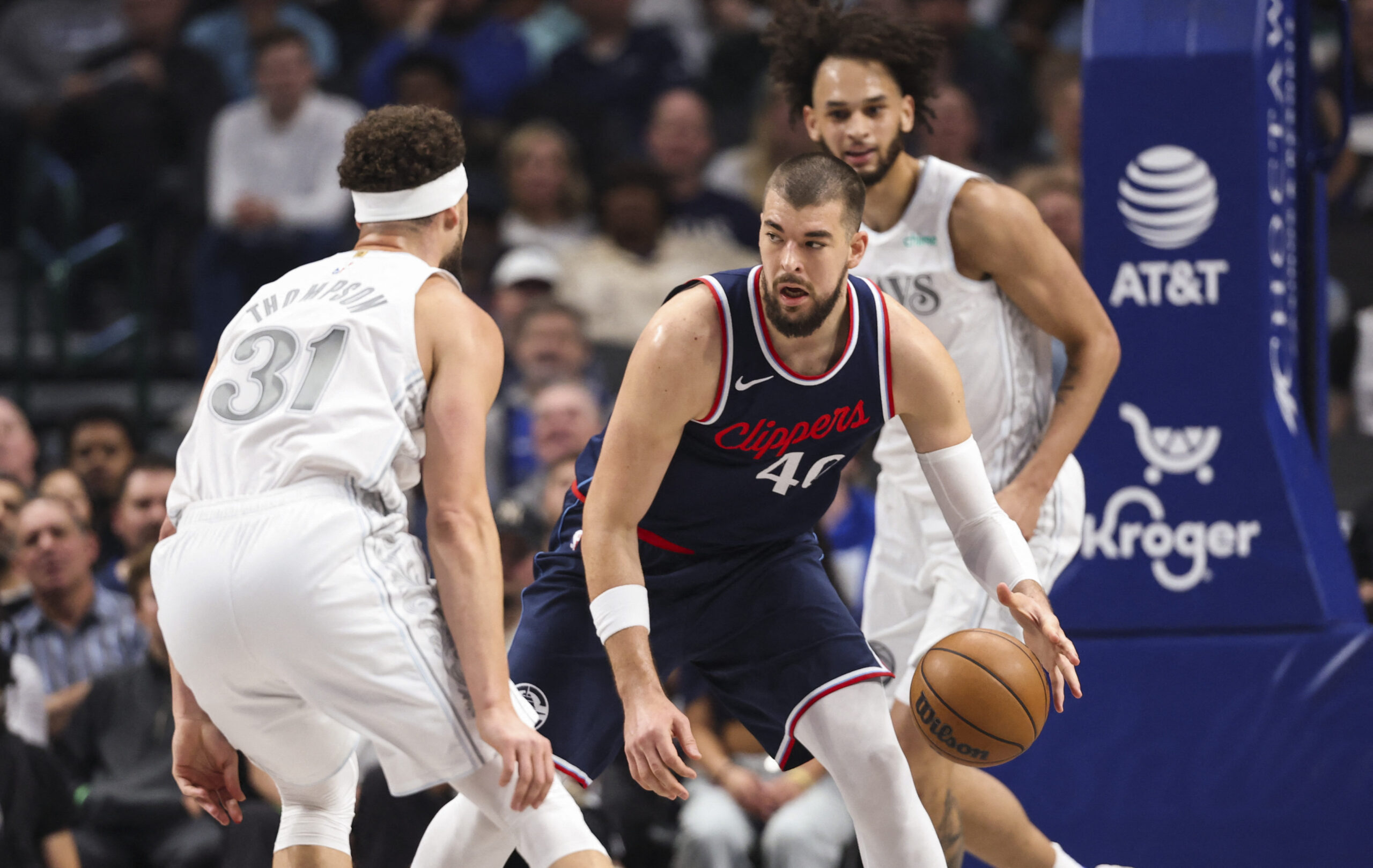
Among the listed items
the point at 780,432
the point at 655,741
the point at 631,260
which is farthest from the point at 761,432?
the point at 631,260

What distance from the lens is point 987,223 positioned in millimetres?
4293

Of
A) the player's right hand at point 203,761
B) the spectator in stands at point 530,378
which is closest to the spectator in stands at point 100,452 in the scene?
the spectator in stands at point 530,378

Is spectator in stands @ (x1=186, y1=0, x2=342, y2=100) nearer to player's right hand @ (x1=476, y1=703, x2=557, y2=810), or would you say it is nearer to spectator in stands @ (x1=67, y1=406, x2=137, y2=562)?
spectator in stands @ (x1=67, y1=406, x2=137, y2=562)

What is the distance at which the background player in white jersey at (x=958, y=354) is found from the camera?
14.1 feet

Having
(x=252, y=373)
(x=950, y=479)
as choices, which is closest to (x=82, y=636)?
(x=252, y=373)

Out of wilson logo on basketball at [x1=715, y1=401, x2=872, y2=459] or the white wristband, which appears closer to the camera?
the white wristband

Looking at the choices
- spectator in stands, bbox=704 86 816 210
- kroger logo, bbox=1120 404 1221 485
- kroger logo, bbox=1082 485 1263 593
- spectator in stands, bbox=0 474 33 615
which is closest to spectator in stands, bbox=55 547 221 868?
spectator in stands, bbox=0 474 33 615

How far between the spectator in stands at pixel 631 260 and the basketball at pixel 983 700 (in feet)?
14.9

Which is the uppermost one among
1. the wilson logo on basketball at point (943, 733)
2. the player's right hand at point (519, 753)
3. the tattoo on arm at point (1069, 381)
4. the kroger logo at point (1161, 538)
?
the tattoo on arm at point (1069, 381)

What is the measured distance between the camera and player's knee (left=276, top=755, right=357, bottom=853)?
3666 millimetres

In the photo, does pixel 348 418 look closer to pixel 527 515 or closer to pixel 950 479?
pixel 950 479

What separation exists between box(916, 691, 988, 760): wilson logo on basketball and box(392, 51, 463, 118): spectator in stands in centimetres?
613

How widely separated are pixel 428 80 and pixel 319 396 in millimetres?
6259

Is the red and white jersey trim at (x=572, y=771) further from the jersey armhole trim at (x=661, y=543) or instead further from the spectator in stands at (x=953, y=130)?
the spectator in stands at (x=953, y=130)
